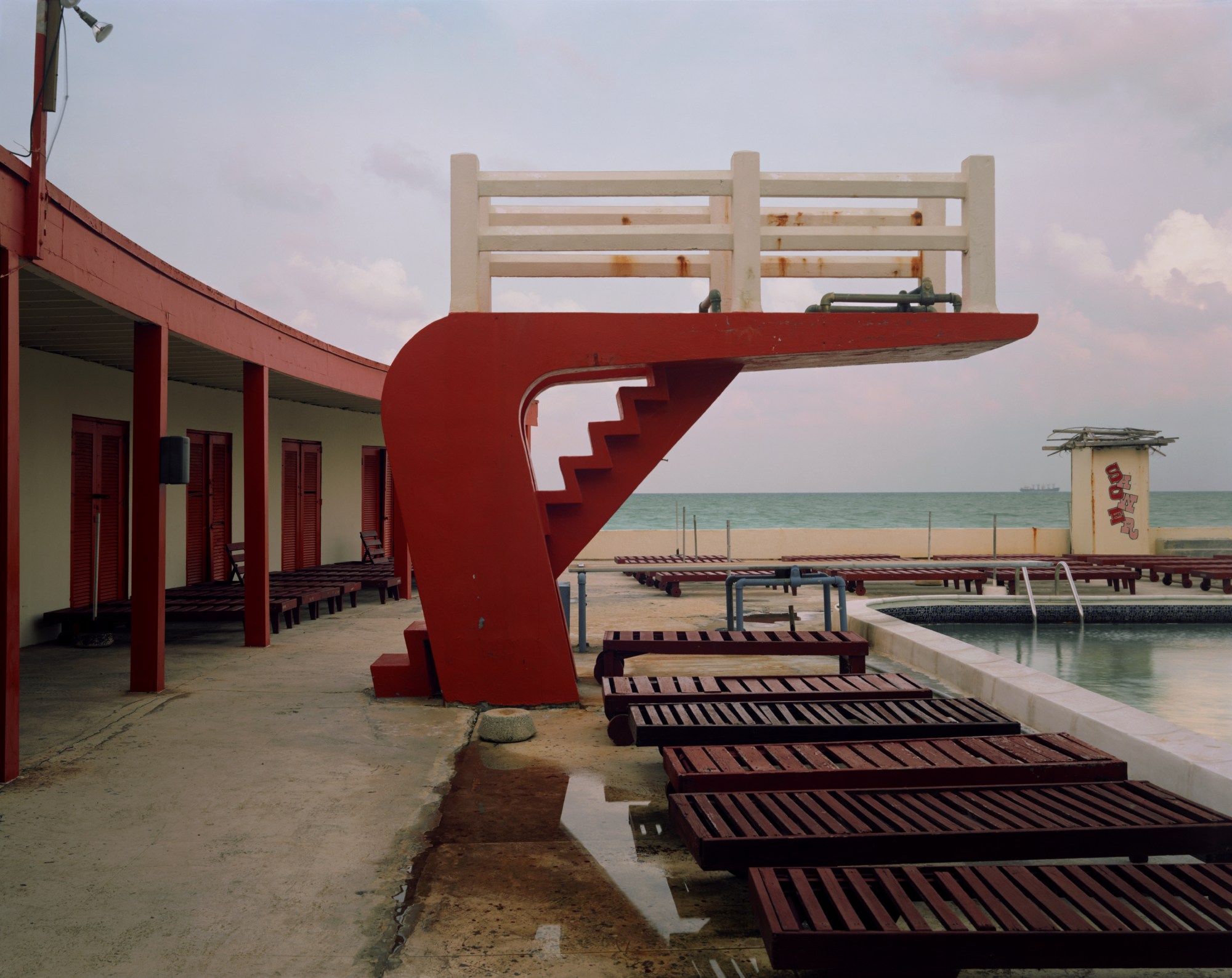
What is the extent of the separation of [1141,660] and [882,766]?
19.0 feet

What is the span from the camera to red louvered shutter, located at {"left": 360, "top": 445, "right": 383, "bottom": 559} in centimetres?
1686

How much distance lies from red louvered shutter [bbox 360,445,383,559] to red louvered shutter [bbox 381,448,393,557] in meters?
0.07

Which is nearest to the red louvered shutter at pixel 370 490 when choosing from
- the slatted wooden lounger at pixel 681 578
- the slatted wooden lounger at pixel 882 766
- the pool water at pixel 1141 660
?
the slatted wooden lounger at pixel 681 578

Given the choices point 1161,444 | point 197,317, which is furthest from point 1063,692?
point 1161,444

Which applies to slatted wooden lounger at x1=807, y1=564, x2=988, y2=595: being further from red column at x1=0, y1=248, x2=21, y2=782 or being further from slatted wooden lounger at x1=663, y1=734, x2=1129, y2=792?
red column at x1=0, y1=248, x2=21, y2=782

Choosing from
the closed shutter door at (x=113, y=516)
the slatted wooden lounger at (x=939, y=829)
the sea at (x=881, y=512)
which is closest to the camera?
the slatted wooden lounger at (x=939, y=829)

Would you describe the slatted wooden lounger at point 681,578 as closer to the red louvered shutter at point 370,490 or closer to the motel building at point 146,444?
the motel building at point 146,444

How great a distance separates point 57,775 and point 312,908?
2481 mm

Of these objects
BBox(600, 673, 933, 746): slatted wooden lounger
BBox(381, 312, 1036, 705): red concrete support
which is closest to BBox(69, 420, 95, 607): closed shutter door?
BBox(381, 312, 1036, 705): red concrete support

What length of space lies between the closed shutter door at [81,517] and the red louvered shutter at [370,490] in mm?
6692

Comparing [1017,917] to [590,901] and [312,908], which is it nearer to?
[590,901]

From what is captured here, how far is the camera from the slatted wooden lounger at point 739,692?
5238 millimetres

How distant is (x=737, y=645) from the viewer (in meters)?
6.56

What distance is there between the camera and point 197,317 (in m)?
7.64
